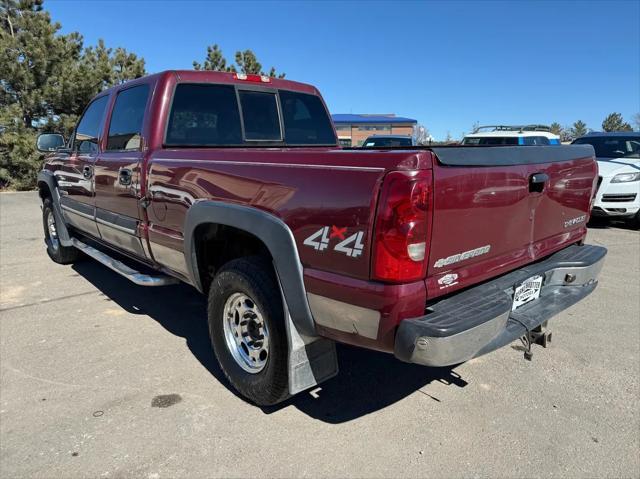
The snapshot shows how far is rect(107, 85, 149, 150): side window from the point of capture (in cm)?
368

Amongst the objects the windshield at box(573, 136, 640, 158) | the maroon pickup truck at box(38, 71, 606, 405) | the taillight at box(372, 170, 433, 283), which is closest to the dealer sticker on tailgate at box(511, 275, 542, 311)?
the maroon pickup truck at box(38, 71, 606, 405)

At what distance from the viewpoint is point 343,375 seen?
10.7ft

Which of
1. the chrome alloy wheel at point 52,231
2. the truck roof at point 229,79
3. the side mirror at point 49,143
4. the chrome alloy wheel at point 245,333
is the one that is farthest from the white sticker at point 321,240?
the chrome alloy wheel at point 52,231

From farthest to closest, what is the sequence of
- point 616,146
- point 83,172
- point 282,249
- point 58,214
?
point 616,146
point 58,214
point 83,172
point 282,249

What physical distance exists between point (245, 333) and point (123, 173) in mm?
1771

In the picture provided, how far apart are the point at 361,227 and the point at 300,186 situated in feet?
1.42

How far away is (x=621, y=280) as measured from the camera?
5508 millimetres

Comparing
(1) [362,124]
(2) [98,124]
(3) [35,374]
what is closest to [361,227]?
(3) [35,374]

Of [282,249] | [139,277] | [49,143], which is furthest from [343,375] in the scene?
[49,143]

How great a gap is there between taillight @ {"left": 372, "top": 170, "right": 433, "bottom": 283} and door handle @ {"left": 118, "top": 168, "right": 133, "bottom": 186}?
243 cm

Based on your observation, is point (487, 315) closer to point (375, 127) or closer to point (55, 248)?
point (55, 248)

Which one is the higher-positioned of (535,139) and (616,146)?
(535,139)

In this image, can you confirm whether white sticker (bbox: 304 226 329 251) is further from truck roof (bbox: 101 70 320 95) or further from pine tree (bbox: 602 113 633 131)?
pine tree (bbox: 602 113 633 131)

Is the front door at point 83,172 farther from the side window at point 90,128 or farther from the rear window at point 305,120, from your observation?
the rear window at point 305,120
